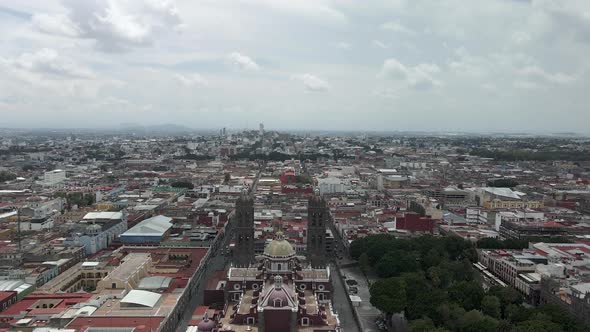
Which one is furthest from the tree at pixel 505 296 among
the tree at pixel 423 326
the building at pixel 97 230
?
the building at pixel 97 230

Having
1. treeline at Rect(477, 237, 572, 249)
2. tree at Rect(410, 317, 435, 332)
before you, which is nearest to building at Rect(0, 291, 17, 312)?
tree at Rect(410, 317, 435, 332)

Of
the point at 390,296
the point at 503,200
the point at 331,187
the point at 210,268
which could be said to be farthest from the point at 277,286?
the point at 331,187

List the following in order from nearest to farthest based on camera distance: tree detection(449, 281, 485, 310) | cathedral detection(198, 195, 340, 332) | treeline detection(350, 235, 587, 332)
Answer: cathedral detection(198, 195, 340, 332), treeline detection(350, 235, 587, 332), tree detection(449, 281, 485, 310)

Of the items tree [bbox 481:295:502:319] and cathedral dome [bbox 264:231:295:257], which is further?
cathedral dome [bbox 264:231:295:257]

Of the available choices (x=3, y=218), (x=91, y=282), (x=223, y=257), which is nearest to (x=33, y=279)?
(x=91, y=282)

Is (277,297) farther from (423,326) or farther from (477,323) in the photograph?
(477,323)

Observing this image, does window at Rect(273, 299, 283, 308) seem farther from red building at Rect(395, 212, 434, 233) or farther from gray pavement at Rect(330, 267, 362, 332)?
red building at Rect(395, 212, 434, 233)
